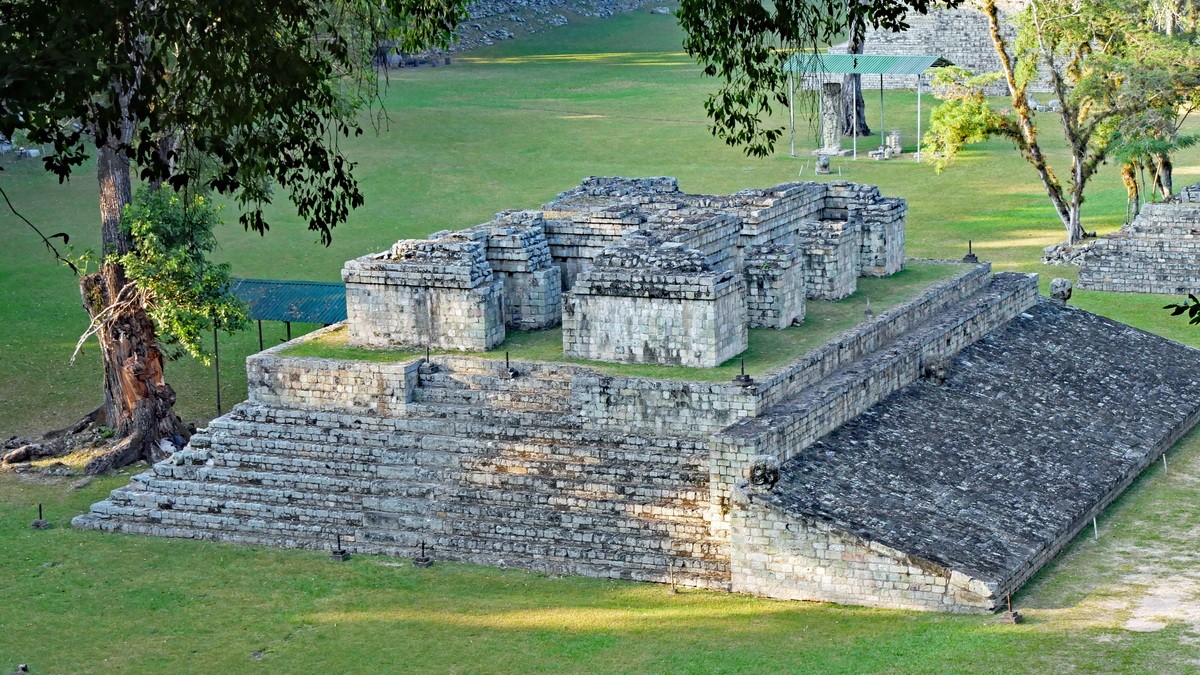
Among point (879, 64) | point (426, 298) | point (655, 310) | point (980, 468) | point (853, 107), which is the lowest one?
point (980, 468)

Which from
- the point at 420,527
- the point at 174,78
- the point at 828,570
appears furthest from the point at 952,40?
the point at 174,78

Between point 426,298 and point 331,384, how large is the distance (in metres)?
2.05

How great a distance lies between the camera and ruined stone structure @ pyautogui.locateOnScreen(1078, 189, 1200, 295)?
3978 cm

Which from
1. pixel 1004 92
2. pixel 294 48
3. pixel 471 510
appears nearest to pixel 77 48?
pixel 294 48

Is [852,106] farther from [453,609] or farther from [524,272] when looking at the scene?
[453,609]

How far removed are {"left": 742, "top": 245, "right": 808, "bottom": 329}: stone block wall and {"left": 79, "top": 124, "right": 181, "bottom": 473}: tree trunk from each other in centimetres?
1043

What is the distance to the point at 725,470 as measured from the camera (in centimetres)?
2369

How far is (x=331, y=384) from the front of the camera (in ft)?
88.4

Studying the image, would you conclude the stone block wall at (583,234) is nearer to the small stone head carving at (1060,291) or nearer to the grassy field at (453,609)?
the grassy field at (453,609)

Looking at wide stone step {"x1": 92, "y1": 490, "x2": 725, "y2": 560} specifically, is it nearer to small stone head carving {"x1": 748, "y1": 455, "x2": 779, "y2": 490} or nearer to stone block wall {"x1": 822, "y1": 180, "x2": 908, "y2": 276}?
small stone head carving {"x1": 748, "y1": 455, "x2": 779, "y2": 490}

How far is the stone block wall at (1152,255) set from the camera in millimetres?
39781

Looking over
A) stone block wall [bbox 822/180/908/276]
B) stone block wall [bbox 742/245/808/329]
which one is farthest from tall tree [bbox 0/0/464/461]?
stone block wall [bbox 822/180/908/276]

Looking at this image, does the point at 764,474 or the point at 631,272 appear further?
the point at 631,272

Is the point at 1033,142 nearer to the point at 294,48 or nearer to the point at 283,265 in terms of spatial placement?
the point at 283,265
